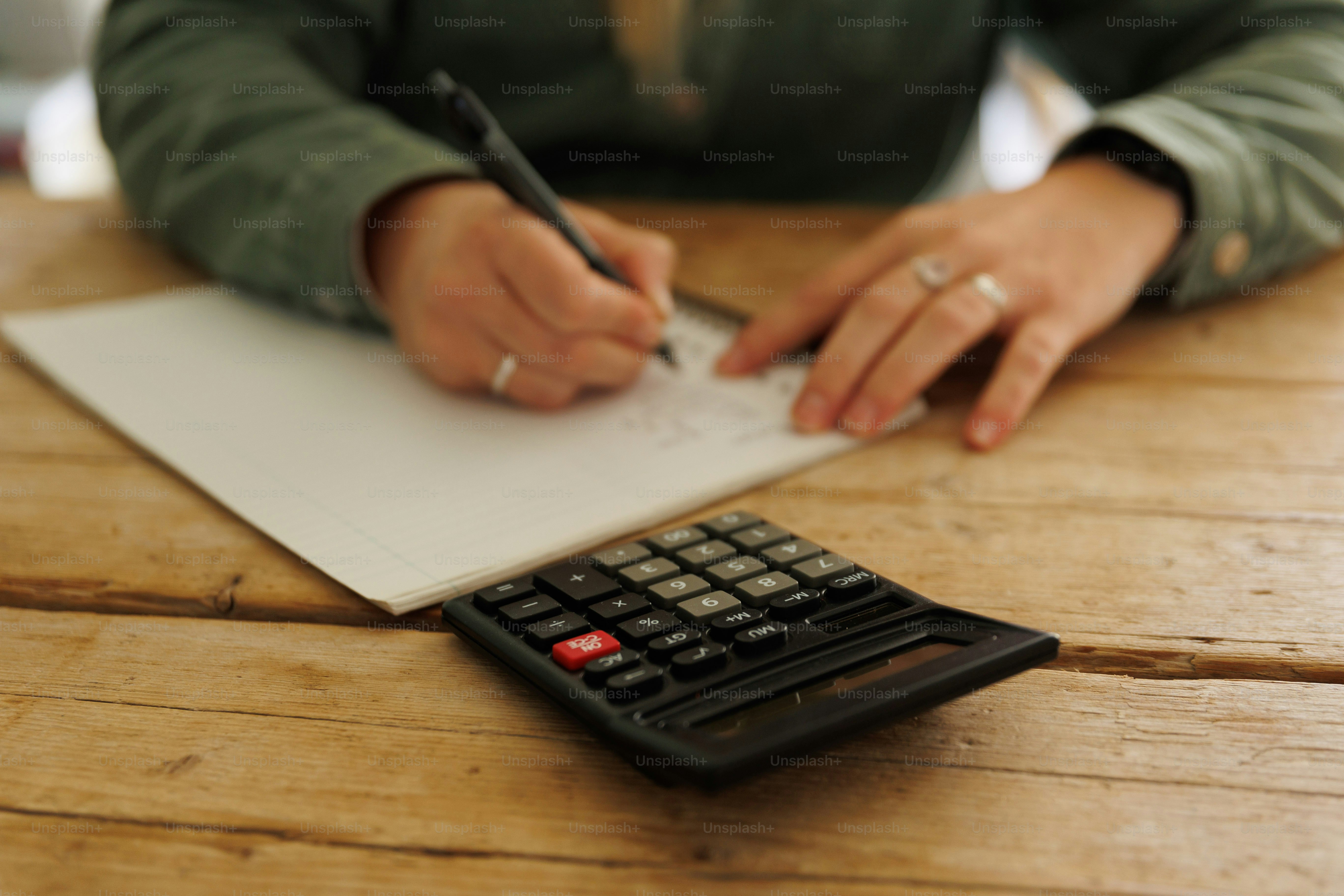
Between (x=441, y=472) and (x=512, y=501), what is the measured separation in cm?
5

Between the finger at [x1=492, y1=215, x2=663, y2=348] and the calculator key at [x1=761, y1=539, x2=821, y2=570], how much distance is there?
0.22 meters

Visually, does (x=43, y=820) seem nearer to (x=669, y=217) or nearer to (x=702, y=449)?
(x=702, y=449)

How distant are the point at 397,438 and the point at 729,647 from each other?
0.28m

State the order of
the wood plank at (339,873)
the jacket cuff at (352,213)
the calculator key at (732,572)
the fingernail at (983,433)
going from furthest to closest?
1. the jacket cuff at (352,213)
2. the fingernail at (983,433)
3. the calculator key at (732,572)
4. the wood plank at (339,873)

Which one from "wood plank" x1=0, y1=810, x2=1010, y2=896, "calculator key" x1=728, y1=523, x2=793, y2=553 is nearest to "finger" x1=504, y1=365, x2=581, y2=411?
"calculator key" x1=728, y1=523, x2=793, y2=553

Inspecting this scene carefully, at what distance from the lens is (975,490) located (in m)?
0.48

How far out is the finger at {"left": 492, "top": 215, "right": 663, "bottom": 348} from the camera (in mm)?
548

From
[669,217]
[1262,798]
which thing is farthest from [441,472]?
[669,217]

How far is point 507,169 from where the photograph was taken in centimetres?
56

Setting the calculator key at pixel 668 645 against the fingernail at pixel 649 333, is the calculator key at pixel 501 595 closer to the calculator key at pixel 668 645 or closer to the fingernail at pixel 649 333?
the calculator key at pixel 668 645

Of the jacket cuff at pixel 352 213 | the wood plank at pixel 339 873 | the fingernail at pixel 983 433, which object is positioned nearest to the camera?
the wood plank at pixel 339 873

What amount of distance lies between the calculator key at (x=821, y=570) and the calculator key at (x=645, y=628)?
52mm

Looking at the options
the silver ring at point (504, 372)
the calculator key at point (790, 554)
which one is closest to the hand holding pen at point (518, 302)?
the silver ring at point (504, 372)

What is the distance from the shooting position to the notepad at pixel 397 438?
1.39ft
